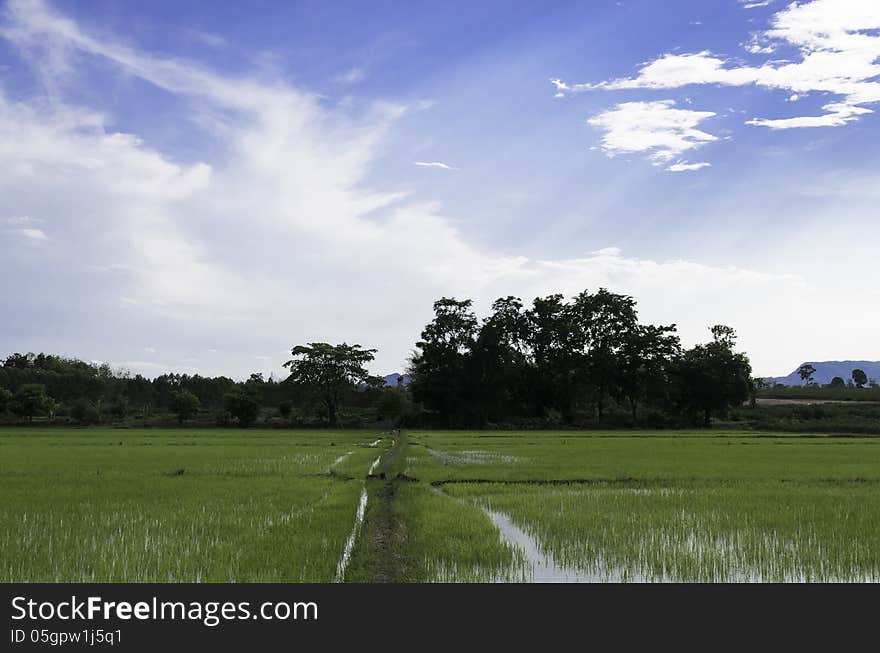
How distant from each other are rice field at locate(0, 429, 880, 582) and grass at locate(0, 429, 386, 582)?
0.03 m

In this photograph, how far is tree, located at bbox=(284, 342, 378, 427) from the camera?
2237 inches

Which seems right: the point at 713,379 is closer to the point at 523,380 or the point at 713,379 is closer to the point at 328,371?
the point at 523,380

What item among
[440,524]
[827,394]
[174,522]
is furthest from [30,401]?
[827,394]

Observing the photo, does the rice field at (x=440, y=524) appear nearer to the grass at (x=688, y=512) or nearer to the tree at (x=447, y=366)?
the grass at (x=688, y=512)

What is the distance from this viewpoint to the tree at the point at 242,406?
55656 mm

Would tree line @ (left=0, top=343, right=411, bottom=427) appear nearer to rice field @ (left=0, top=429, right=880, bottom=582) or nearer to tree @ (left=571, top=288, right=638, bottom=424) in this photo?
tree @ (left=571, top=288, right=638, bottom=424)

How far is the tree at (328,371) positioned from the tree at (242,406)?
3.86 metres

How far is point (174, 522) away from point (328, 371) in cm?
4808

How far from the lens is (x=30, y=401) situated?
55.3 meters

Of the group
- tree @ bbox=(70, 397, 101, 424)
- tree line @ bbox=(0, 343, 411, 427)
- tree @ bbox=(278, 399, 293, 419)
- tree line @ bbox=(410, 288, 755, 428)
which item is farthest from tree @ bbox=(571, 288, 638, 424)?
tree @ bbox=(70, 397, 101, 424)
